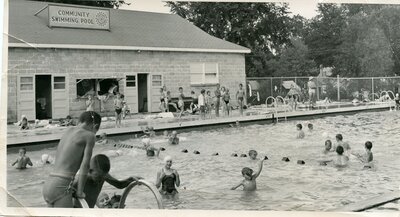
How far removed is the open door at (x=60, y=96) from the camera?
7.34ft

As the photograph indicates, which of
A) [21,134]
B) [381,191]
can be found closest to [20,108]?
[21,134]

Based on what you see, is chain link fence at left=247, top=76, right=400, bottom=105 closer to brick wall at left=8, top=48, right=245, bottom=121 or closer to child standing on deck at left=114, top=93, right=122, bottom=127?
brick wall at left=8, top=48, right=245, bottom=121

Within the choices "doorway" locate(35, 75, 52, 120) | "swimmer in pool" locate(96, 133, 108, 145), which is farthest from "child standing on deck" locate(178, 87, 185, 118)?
"doorway" locate(35, 75, 52, 120)

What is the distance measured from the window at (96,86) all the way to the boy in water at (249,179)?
798 mm

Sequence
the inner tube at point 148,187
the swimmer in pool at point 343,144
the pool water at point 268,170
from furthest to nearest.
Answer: the swimmer in pool at point 343,144
the pool water at point 268,170
the inner tube at point 148,187

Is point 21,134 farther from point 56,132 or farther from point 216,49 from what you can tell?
point 216,49

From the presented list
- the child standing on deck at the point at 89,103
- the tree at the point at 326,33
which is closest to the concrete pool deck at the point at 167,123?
the child standing on deck at the point at 89,103

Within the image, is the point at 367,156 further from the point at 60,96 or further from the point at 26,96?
the point at 26,96

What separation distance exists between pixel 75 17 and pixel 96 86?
1.21ft

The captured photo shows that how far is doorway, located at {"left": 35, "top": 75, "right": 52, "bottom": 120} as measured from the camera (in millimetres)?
2223

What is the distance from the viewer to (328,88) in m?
2.54

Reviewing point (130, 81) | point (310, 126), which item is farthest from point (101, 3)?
point (310, 126)

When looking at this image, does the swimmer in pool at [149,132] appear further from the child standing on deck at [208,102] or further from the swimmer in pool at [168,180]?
the child standing on deck at [208,102]

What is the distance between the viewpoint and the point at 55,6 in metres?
2.27
